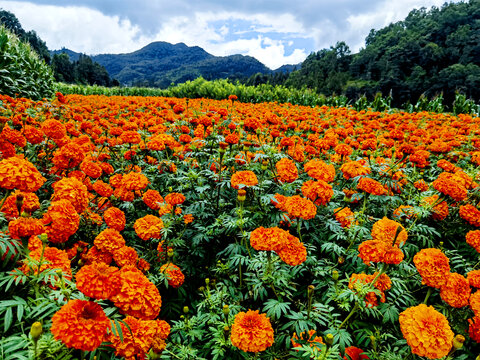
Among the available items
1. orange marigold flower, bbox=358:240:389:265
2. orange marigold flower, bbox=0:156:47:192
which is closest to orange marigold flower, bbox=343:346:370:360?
orange marigold flower, bbox=358:240:389:265

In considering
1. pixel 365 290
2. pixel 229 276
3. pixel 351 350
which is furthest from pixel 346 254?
pixel 229 276

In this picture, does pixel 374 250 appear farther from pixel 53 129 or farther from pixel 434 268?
pixel 53 129

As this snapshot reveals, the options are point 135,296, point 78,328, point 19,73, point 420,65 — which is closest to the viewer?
point 78,328

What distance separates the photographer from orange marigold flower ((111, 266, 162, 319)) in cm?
115

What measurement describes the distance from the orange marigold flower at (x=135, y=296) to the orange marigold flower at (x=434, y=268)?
5.67 feet

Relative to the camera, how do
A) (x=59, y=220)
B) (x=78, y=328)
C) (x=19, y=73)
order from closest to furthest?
(x=78, y=328), (x=59, y=220), (x=19, y=73)

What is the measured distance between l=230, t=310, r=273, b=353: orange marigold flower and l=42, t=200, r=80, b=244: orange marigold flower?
1138mm

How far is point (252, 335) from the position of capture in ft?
4.71

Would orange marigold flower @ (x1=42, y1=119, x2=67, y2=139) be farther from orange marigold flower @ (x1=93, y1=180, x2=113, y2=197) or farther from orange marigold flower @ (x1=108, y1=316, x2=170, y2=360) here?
orange marigold flower @ (x1=108, y1=316, x2=170, y2=360)

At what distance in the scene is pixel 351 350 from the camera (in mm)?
1730

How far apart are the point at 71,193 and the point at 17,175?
1.00 ft

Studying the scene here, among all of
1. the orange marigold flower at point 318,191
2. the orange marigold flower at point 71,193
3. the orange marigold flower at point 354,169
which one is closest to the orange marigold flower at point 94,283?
the orange marigold flower at point 71,193

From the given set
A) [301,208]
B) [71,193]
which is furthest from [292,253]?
[71,193]

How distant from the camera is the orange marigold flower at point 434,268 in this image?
1739 millimetres
